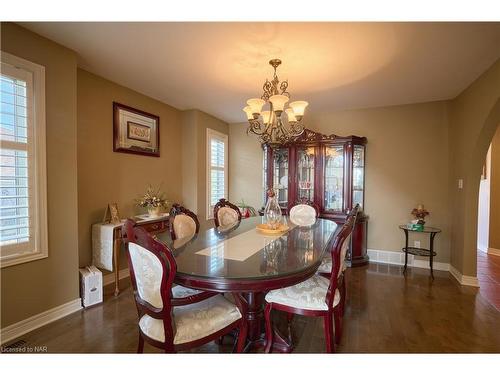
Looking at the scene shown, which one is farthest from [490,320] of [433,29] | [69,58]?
[69,58]

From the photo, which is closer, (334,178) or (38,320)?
(38,320)

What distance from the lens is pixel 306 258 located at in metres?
1.61

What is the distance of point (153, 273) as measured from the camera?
1.30 meters

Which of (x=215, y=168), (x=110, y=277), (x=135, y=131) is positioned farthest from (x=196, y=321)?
(x=215, y=168)

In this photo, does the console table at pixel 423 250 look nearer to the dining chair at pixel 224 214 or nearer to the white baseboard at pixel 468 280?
the white baseboard at pixel 468 280

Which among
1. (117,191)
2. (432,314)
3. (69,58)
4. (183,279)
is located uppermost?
(69,58)

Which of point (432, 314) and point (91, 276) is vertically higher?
point (91, 276)

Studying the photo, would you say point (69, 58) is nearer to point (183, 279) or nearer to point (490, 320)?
point (183, 279)

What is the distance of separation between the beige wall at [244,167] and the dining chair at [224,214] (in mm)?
1737

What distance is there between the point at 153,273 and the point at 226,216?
173 cm

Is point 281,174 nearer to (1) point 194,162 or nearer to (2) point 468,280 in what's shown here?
(1) point 194,162

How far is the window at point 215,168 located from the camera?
4.43m

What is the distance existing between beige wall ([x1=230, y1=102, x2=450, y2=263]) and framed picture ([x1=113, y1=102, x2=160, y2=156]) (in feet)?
9.22
